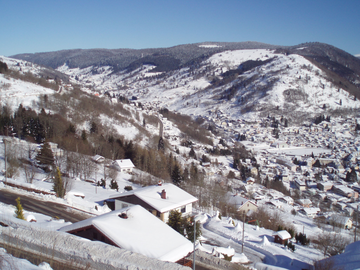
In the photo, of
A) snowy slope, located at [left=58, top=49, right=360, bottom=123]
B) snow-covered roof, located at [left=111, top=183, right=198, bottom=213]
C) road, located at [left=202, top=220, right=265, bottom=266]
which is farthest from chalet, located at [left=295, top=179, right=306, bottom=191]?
snowy slope, located at [left=58, top=49, right=360, bottom=123]

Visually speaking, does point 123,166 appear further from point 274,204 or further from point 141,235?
point 141,235

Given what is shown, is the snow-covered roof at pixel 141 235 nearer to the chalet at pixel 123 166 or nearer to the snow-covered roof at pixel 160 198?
the snow-covered roof at pixel 160 198

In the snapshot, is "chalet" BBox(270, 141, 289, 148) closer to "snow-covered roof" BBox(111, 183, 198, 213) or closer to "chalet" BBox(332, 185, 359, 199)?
"chalet" BBox(332, 185, 359, 199)

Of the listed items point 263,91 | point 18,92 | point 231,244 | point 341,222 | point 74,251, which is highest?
point 263,91

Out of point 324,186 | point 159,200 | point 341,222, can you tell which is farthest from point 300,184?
point 159,200

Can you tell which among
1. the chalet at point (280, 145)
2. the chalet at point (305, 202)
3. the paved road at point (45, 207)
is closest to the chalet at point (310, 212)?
the chalet at point (305, 202)

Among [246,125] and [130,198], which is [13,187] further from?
[246,125]
